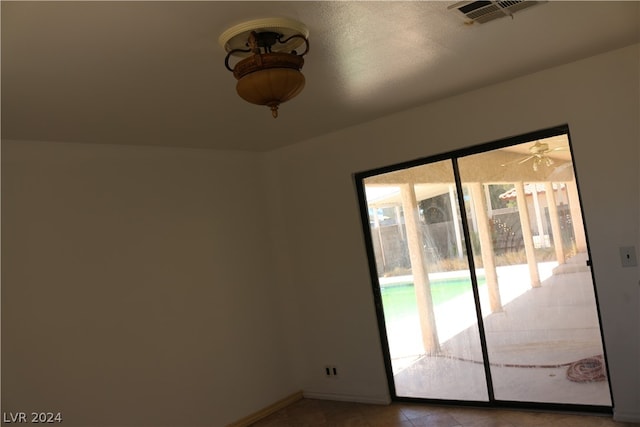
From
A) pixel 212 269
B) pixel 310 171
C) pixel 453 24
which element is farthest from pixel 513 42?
pixel 212 269

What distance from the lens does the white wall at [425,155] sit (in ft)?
12.1

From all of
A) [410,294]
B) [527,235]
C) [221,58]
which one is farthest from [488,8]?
[410,294]

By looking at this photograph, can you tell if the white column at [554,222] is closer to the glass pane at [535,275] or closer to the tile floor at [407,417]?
the glass pane at [535,275]

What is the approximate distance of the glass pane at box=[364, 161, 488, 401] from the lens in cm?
451

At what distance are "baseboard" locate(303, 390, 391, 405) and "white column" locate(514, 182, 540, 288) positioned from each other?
1.68 metres

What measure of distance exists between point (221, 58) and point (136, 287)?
7.25ft

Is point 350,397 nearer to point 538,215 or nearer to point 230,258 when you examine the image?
point 230,258

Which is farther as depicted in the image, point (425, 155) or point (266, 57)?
point (425, 155)

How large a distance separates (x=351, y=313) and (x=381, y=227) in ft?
2.75

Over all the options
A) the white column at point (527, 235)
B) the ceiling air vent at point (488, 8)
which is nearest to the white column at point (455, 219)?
the white column at point (527, 235)

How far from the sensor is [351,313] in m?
5.04

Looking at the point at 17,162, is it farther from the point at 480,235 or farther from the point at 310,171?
the point at 480,235

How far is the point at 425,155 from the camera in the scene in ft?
15.0

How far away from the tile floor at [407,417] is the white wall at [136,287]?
1.06 feet
